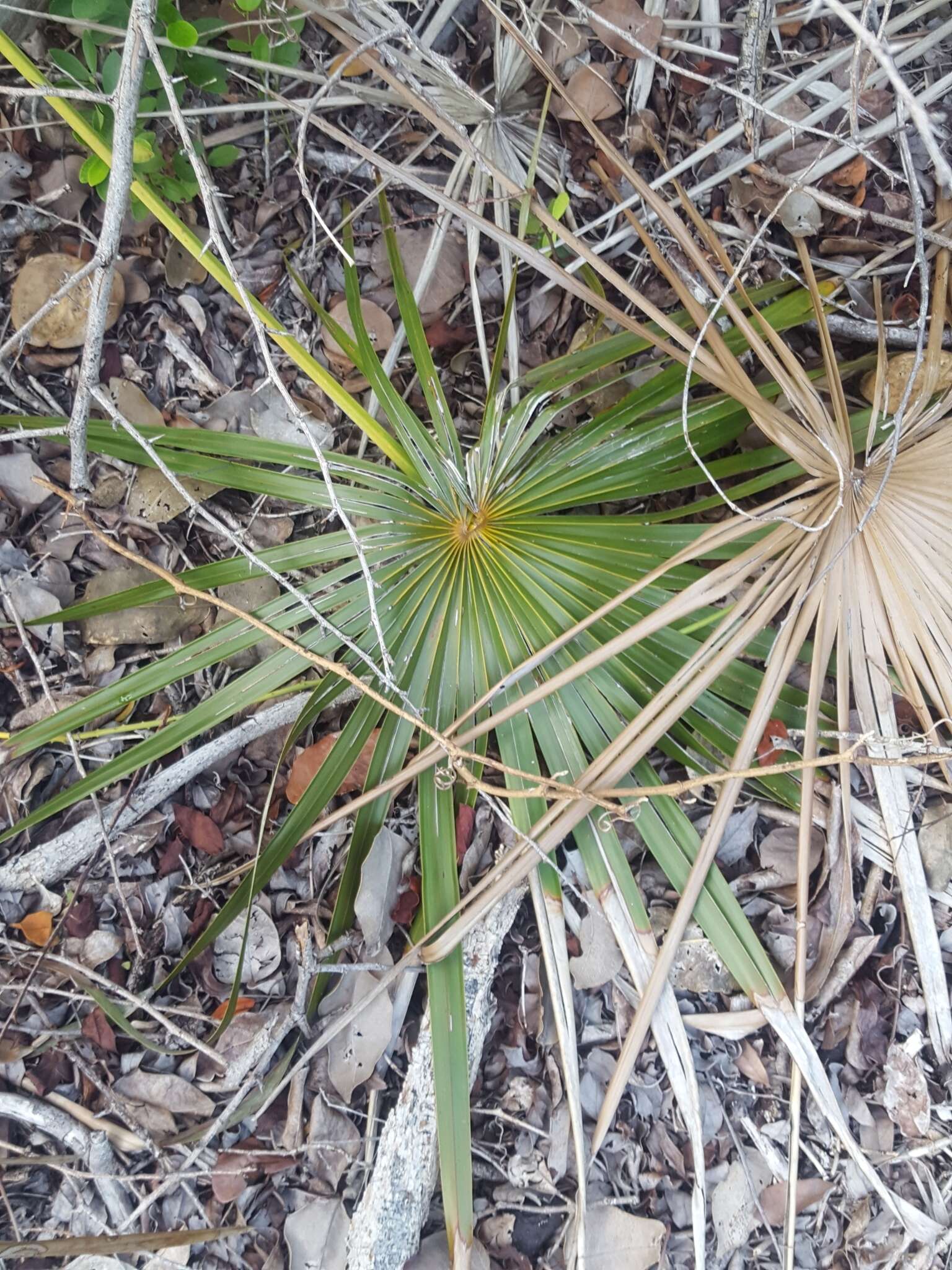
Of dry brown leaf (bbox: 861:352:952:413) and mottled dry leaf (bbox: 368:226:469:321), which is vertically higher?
mottled dry leaf (bbox: 368:226:469:321)

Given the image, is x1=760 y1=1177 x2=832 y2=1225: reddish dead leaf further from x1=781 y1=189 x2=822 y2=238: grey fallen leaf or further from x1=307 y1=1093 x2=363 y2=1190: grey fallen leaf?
x1=781 y1=189 x2=822 y2=238: grey fallen leaf

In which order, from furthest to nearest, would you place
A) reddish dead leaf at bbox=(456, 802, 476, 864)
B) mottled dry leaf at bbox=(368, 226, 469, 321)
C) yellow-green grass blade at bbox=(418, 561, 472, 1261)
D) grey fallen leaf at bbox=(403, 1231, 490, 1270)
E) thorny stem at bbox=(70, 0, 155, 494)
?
mottled dry leaf at bbox=(368, 226, 469, 321) → reddish dead leaf at bbox=(456, 802, 476, 864) → grey fallen leaf at bbox=(403, 1231, 490, 1270) → yellow-green grass blade at bbox=(418, 561, 472, 1261) → thorny stem at bbox=(70, 0, 155, 494)

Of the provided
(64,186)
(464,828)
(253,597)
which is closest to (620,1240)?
(464,828)

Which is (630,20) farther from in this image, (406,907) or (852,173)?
(406,907)

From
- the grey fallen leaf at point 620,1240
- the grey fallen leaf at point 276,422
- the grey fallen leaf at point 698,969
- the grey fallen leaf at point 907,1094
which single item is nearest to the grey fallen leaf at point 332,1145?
the grey fallen leaf at point 620,1240

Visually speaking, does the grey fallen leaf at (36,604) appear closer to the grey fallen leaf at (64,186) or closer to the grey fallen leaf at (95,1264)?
the grey fallen leaf at (64,186)

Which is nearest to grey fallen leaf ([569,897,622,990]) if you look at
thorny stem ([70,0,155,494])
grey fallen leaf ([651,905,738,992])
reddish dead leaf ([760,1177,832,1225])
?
grey fallen leaf ([651,905,738,992])
